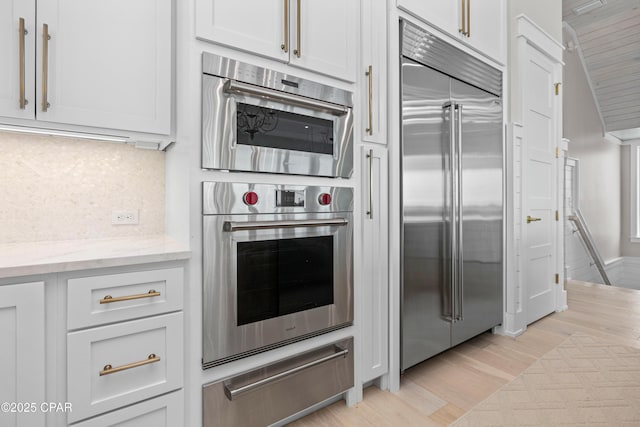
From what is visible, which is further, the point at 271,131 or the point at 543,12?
the point at 543,12

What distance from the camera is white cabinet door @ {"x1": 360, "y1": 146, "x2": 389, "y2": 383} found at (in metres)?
1.87

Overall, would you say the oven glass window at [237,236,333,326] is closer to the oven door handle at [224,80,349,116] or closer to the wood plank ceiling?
the oven door handle at [224,80,349,116]

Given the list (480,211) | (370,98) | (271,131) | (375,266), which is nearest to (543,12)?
(480,211)

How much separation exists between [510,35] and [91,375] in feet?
11.7

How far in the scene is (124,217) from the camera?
1777 mm

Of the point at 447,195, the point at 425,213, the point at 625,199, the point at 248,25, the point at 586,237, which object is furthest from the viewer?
the point at 625,199

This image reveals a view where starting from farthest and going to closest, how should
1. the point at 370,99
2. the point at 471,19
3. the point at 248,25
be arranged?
the point at 471,19
the point at 370,99
the point at 248,25

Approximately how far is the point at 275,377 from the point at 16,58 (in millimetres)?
1619

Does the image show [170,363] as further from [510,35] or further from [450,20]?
[510,35]

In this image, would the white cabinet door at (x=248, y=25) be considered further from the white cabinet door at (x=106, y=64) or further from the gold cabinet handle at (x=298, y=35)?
the white cabinet door at (x=106, y=64)

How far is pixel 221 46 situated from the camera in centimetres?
142

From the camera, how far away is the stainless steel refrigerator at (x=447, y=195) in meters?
2.07

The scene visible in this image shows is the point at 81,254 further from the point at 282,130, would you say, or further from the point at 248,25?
the point at 248,25

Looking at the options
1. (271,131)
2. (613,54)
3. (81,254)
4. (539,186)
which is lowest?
(81,254)
